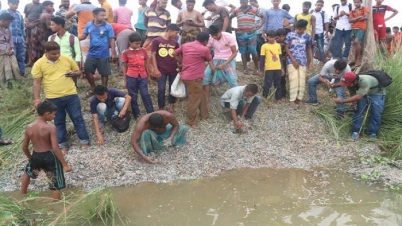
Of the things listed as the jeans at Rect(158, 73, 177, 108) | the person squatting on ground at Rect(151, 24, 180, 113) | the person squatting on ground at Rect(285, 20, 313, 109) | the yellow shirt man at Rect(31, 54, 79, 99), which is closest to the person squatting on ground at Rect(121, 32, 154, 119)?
the person squatting on ground at Rect(151, 24, 180, 113)

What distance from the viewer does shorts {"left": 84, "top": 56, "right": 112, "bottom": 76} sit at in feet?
23.1

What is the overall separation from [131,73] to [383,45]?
19.2 ft

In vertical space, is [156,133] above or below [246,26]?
below

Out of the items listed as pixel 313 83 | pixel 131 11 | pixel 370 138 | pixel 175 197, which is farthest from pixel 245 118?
pixel 131 11

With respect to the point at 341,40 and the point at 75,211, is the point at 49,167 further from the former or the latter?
the point at 341,40

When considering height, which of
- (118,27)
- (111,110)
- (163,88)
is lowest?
(111,110)

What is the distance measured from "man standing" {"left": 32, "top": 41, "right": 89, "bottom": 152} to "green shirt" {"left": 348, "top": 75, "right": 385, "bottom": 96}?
4604mm

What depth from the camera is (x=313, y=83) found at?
771 centimetres

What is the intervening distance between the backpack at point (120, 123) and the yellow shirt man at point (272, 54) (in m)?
2.93

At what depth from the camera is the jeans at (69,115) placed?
5883mm

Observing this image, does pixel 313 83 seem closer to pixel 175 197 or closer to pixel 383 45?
pixel 383 45

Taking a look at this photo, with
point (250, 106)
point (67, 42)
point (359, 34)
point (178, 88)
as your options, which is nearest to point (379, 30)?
point (359, 34)

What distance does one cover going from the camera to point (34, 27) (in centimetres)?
859

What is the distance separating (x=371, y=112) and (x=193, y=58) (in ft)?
10.7
